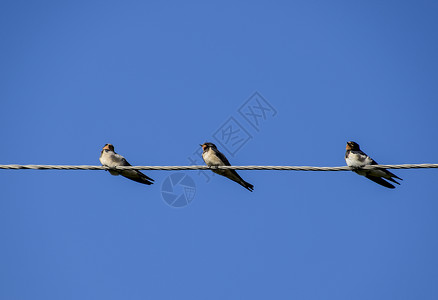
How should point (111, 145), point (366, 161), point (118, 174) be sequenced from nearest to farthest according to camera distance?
1. point (366, 161)
2. point (118, 174)
3. point (111, 145)

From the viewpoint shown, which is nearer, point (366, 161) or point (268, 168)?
point (268, 168)

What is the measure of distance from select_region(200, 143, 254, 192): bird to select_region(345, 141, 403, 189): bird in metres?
1.61

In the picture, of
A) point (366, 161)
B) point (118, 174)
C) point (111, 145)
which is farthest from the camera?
point (111, 145)

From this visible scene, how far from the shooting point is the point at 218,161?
376 inches

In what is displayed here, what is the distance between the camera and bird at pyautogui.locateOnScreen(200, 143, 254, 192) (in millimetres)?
9062

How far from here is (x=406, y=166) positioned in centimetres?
659

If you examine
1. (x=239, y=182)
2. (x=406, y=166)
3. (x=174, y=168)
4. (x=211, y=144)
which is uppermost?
(x=211, y=144)

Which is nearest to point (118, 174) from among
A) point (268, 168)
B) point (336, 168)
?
point (268, 168)

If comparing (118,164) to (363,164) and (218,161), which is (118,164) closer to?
(218,161)

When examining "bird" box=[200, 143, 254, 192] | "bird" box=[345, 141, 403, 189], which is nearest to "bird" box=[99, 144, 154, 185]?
"bird" box=[200, 143, 254, 192]

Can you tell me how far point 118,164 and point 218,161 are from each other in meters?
1.60

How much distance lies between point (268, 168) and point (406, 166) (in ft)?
5.05

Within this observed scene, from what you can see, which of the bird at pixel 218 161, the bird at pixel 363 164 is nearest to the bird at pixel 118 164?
the bird at pixel 218 161

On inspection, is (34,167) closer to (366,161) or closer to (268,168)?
(268,168)
